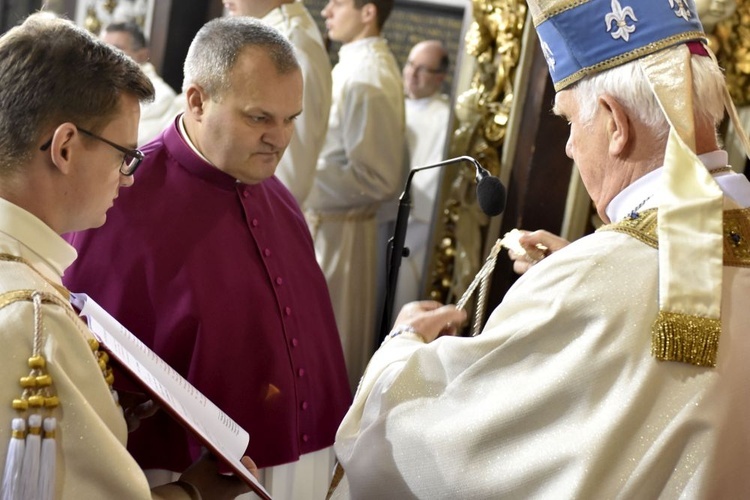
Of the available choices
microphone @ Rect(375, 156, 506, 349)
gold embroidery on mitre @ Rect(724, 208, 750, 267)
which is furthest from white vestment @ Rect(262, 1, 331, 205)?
gold embroidery on mitre @ Rect(724, 208, 750, 267)

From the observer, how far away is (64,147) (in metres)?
1.92

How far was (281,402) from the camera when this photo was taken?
293 cm

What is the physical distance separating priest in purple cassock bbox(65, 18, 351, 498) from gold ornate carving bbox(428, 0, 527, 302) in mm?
1923

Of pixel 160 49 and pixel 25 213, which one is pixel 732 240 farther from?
pixel 160 49

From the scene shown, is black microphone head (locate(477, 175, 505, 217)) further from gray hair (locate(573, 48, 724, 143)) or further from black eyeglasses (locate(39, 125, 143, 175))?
black eyeglasses (locate(39, 125, 143, 175))

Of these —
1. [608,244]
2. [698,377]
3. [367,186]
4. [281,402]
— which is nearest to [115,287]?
[281,402]

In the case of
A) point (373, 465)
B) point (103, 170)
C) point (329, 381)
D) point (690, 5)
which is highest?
point (690, 5)

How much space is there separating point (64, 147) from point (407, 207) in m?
1.09

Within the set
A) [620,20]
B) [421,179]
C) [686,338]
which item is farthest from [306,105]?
[686,338]

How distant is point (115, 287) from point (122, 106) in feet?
2.80

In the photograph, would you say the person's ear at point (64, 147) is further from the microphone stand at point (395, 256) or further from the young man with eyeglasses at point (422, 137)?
the young man with eyeglasses at point (422, 137)

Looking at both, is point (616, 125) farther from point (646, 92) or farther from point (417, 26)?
point (417, 26)

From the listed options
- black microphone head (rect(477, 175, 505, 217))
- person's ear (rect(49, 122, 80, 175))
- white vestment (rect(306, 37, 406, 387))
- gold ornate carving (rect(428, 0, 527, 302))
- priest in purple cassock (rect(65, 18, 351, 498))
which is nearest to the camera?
person's ear (rect(49, 122, 80, 175))

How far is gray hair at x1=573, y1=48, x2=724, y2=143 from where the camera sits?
2166 millimetres
